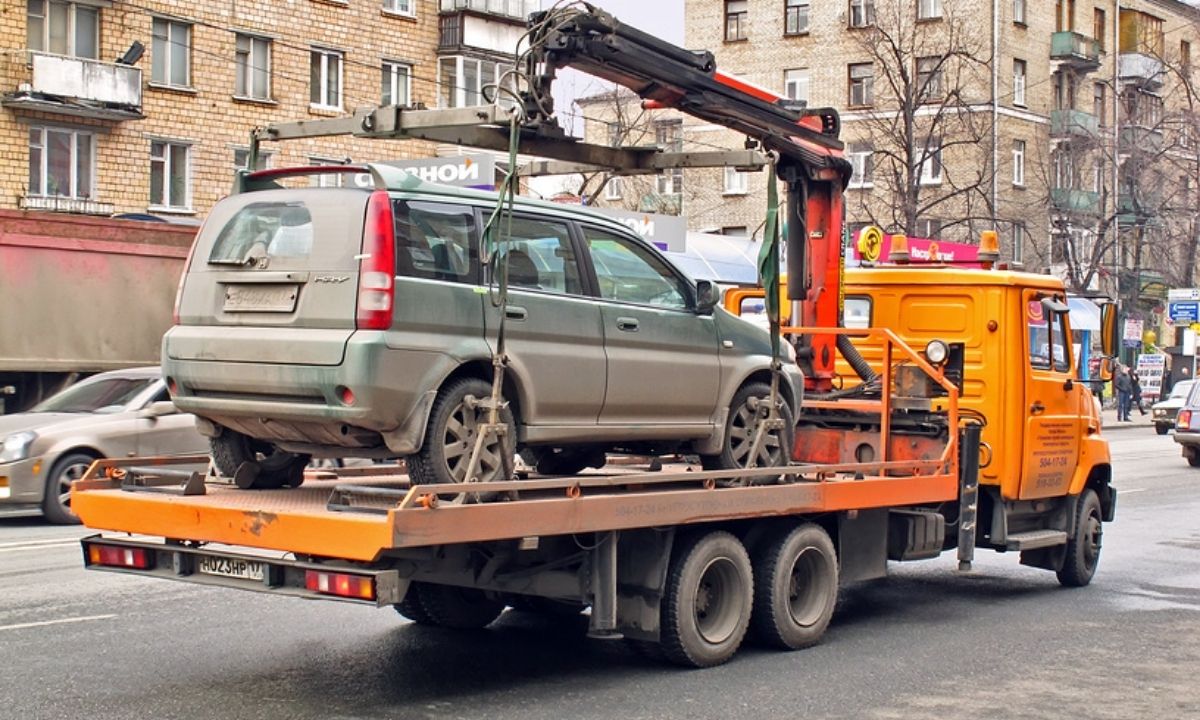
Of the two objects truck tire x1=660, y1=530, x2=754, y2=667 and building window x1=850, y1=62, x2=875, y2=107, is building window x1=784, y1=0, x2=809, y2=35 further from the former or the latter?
truck tire x1=660, y1=530, x2=754, y2=667

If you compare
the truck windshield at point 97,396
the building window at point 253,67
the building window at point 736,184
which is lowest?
the truck windshield at point 97,396

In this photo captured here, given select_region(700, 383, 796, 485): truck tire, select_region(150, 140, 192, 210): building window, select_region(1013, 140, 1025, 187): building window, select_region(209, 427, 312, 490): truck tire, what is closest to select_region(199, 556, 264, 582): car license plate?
select_region(209, 427, 312, 490): truck tire

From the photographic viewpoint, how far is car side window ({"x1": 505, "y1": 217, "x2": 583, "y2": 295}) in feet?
26.6

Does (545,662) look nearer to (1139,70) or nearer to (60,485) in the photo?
(60,485)

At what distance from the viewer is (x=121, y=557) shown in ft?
25.7

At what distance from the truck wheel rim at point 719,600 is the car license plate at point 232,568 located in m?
2.50

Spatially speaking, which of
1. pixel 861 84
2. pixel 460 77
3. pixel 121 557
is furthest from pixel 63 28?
pixel 121 557

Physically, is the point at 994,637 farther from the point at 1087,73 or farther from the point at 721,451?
the point at 1087,73

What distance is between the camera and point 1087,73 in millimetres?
58750

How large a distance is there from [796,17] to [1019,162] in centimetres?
926

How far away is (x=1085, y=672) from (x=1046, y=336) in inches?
141

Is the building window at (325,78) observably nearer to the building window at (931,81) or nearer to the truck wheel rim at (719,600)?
the building window at (931,81)

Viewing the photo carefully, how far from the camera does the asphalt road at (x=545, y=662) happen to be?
7.73m

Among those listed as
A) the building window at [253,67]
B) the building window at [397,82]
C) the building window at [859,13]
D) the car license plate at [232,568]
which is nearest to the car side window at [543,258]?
the car license plate at [232,568]
